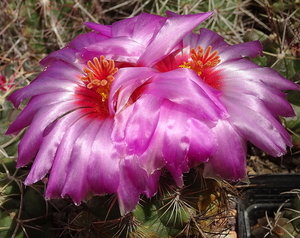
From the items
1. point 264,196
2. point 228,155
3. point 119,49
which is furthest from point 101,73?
point 264,196

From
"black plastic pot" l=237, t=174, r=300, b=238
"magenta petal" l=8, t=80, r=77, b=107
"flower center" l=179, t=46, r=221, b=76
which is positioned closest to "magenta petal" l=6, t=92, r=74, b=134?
"magenta petal" l=8, t=80, r=77, b=107

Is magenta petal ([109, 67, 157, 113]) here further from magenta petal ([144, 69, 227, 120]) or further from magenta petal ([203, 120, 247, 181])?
magenta petal ([203, 120, 247, 181])

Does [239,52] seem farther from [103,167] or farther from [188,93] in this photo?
[103,167]

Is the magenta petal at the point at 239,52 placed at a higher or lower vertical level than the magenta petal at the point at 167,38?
lower

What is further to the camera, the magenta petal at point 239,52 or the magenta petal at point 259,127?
the magenta petal at point 239,52

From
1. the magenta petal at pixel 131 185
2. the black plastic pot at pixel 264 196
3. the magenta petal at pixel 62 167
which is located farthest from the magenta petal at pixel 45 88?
the black plastic pot at pixel 264 196

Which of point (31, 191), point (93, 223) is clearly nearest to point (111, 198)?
point (93, 223)

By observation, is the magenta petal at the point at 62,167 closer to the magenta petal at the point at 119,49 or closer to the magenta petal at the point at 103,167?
the magenta petal at the point at 103,167
